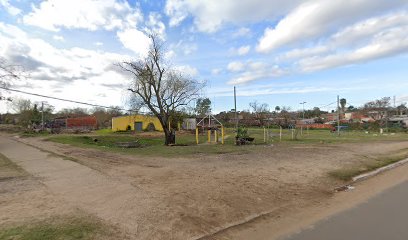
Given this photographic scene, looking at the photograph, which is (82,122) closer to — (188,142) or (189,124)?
(189,124)

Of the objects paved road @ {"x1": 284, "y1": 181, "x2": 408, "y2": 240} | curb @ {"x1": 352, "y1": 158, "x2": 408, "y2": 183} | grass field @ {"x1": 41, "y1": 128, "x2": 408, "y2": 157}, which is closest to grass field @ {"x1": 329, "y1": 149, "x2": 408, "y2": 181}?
curb @ {"x1": 352, "y1": 158, "x2": 408, "y2": 183}

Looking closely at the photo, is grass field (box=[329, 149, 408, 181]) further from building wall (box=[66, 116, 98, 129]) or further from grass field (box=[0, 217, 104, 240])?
building wall (box=[66, 116, 98, 129])

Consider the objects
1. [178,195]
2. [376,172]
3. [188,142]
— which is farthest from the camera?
[188,142]

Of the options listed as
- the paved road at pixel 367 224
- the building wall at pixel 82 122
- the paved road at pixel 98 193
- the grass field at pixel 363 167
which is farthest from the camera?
the building wall at pixel 82 122

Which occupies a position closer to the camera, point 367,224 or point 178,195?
point 367,224

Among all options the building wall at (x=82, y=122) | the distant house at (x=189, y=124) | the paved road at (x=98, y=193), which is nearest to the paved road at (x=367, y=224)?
the paved road at (x=98, y=193)

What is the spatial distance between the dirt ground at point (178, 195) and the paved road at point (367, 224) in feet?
3.66

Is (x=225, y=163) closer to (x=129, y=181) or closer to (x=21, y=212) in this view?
(x=129, y=181)

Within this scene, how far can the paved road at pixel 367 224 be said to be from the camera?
623 cm

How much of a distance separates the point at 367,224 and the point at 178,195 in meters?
4.31

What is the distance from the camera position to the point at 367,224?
6957 millimetres

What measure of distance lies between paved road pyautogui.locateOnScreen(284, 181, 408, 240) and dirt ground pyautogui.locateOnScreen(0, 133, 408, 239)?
3.66 ft

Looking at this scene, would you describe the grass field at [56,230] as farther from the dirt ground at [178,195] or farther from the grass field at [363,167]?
the grass field at [363,167]

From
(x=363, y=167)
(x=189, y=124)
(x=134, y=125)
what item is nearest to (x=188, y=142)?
(x=363, y=167)
